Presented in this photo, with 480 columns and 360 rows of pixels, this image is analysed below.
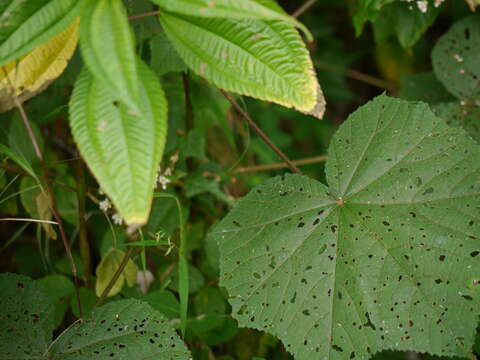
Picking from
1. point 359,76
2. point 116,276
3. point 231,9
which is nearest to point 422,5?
point 231,9

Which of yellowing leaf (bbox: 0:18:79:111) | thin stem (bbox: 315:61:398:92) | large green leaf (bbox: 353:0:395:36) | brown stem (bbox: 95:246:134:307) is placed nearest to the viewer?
yellowing leaf (bbox: 0:18:79:111)

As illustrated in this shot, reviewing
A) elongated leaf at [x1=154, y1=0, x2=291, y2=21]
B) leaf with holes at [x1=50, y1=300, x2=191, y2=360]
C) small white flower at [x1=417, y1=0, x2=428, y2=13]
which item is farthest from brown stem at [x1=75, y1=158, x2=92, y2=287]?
small white flower at [x1=417, y1=0, x2=428, y2=13]

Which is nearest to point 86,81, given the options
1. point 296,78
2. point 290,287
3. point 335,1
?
point 296,78

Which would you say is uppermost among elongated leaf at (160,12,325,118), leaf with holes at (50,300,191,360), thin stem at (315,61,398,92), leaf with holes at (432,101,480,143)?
elongated leaf at (160,12,325,118)

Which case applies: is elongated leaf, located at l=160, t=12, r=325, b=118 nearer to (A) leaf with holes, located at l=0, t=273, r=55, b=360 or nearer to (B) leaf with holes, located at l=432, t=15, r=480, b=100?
(A) leaf with holes, located at l=0, t=273, r=55, b=360

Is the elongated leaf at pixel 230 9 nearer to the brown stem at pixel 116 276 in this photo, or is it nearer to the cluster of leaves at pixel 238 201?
the cluster of leaves at pixel 238 201

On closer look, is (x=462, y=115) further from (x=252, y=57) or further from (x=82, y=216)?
(x=82, y=216)

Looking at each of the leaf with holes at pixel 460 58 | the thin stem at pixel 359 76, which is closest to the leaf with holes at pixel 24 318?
the leaf with holes at pixel 460 58

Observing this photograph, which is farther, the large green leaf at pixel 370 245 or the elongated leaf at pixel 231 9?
the large green leaf at pixel 370 245
